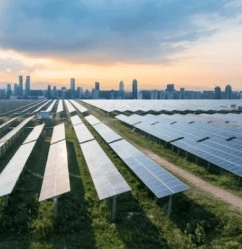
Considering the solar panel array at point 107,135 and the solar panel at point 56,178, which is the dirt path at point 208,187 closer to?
the solar panel array at point 107,135

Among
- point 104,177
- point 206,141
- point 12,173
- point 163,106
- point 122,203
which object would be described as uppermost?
point 163,106

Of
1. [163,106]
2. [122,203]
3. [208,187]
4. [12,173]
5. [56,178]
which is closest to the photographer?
[122,203]

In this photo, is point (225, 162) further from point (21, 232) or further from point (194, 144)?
point (21, 232)

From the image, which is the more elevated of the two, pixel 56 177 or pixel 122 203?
pixel 56 177

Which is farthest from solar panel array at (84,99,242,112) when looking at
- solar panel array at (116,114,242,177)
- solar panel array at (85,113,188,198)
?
solar panel array at (85,113,188,198)

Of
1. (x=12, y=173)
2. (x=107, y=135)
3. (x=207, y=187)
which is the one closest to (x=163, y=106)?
(x=107, y=135)

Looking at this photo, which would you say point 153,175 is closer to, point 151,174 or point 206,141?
point 151,174

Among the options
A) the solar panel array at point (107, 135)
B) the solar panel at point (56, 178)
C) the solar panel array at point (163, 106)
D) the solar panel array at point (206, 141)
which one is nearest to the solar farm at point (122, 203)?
the solar panel at point (56, 178)
